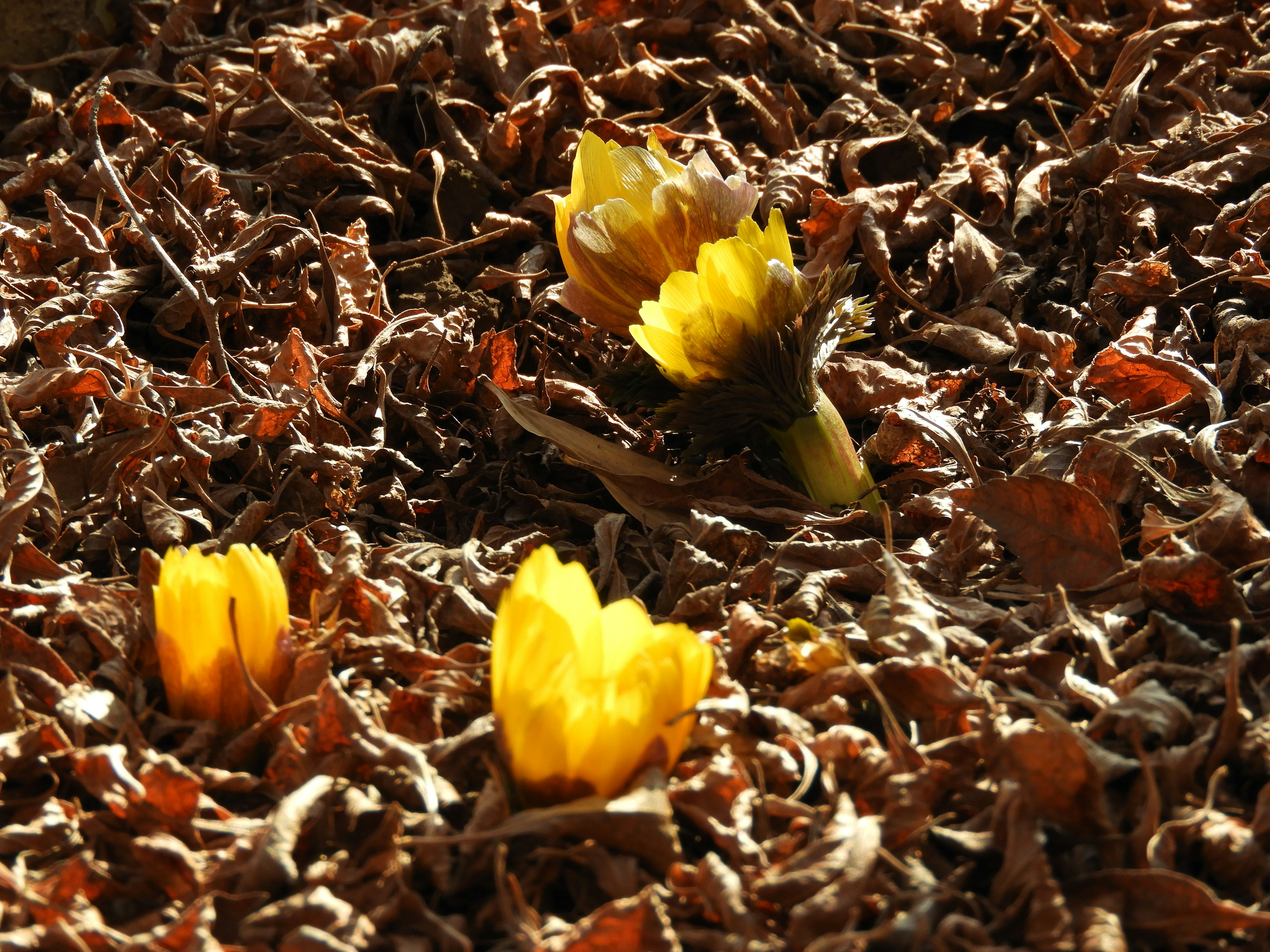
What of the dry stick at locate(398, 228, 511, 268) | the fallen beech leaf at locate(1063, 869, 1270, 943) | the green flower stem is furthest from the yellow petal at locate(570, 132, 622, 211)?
the fallen beech leaf at locate(1063, 869, 1270, 943)

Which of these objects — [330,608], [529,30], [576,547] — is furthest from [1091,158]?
[330,608]

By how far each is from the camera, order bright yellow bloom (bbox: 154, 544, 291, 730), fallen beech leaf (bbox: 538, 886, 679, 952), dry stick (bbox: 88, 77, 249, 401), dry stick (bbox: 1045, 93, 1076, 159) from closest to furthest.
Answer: fallen beech leaf (bbox: 538, 886, 679, 952) → bright yellow bloom (bbox: 154, 544, 291, 730) → dry stick (bbox: 88, 77, 249, 401) → dry stick (bbox: 1045, 93, 1076, 159)

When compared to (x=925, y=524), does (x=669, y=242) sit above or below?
above

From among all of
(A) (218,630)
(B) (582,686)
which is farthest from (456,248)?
(B) (582,686)

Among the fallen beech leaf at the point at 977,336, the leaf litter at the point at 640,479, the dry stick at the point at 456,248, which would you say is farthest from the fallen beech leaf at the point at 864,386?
the dry stick at the point at 456,248

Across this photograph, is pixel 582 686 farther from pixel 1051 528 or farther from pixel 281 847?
pixel 1051 528

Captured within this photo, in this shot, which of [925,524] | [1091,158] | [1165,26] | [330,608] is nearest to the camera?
[330,608]

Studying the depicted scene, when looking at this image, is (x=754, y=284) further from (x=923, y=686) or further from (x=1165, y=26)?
(x=1165, y=26)

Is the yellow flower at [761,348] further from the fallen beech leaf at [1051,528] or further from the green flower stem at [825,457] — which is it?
the fallen beech leaf at [1051,528]

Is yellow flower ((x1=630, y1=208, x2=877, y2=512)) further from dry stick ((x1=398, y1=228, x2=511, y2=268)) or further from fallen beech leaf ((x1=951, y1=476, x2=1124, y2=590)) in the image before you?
dry stick ((x1=398, y1=228, x2=511, y2=268))
